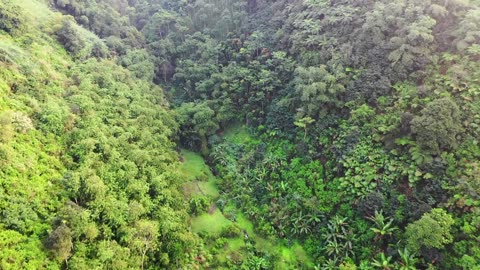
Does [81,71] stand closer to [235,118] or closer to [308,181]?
[235,118]

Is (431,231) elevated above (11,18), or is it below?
below

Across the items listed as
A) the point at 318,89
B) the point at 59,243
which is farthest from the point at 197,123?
the point at 59,243

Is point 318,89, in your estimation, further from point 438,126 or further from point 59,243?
point 59,243

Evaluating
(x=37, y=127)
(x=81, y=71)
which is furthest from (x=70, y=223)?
(x=81, y=71)

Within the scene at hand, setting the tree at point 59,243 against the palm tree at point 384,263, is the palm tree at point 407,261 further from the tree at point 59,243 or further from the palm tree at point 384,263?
the tree at point 59,243

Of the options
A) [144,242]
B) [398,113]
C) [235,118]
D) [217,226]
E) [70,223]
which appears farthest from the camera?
[235,118]

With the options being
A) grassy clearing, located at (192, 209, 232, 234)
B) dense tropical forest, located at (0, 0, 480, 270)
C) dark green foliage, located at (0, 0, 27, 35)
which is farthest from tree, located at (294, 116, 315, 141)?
dark green foliage, located at (0, 0, 27, 35)
